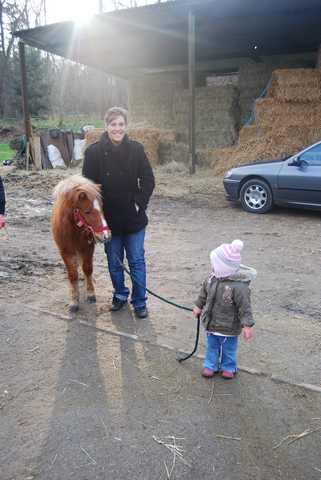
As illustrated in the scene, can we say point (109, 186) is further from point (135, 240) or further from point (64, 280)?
point (64, 280)

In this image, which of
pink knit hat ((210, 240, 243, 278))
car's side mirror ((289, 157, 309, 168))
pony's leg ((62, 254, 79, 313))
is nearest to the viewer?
pink knit hat ((210, 240, 243, 278))

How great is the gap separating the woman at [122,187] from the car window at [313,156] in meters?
4.86

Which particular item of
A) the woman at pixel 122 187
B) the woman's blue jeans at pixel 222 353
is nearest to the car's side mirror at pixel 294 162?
the woman at pixel 122 187

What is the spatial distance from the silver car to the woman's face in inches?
198

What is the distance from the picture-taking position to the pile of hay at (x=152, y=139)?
1372 centimetres

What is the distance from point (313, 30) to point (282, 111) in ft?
10.5

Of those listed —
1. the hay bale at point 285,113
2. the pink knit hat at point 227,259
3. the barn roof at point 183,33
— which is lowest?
the pink knit hat at point 227,259

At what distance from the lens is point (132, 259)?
3922 mm

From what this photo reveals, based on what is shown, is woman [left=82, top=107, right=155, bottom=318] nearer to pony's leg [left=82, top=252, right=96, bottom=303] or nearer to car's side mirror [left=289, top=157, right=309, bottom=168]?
pony's leg [left=82, top=252, right=96, bottom=303]

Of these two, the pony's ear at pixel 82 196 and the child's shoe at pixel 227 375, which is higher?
the pony's ear at pixel 82 196

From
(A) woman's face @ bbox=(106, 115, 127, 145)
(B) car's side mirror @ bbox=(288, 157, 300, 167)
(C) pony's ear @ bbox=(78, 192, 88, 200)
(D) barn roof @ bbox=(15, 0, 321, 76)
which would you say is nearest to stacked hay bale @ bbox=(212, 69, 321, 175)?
(D) barn roof @ bbox=(15, 0, 321, 76)

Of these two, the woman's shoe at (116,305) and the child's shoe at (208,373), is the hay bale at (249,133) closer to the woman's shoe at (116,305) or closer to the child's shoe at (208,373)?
the woman's shoe at (116,305)

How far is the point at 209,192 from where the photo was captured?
1046 centimetres

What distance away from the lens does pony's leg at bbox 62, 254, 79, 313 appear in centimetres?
414
